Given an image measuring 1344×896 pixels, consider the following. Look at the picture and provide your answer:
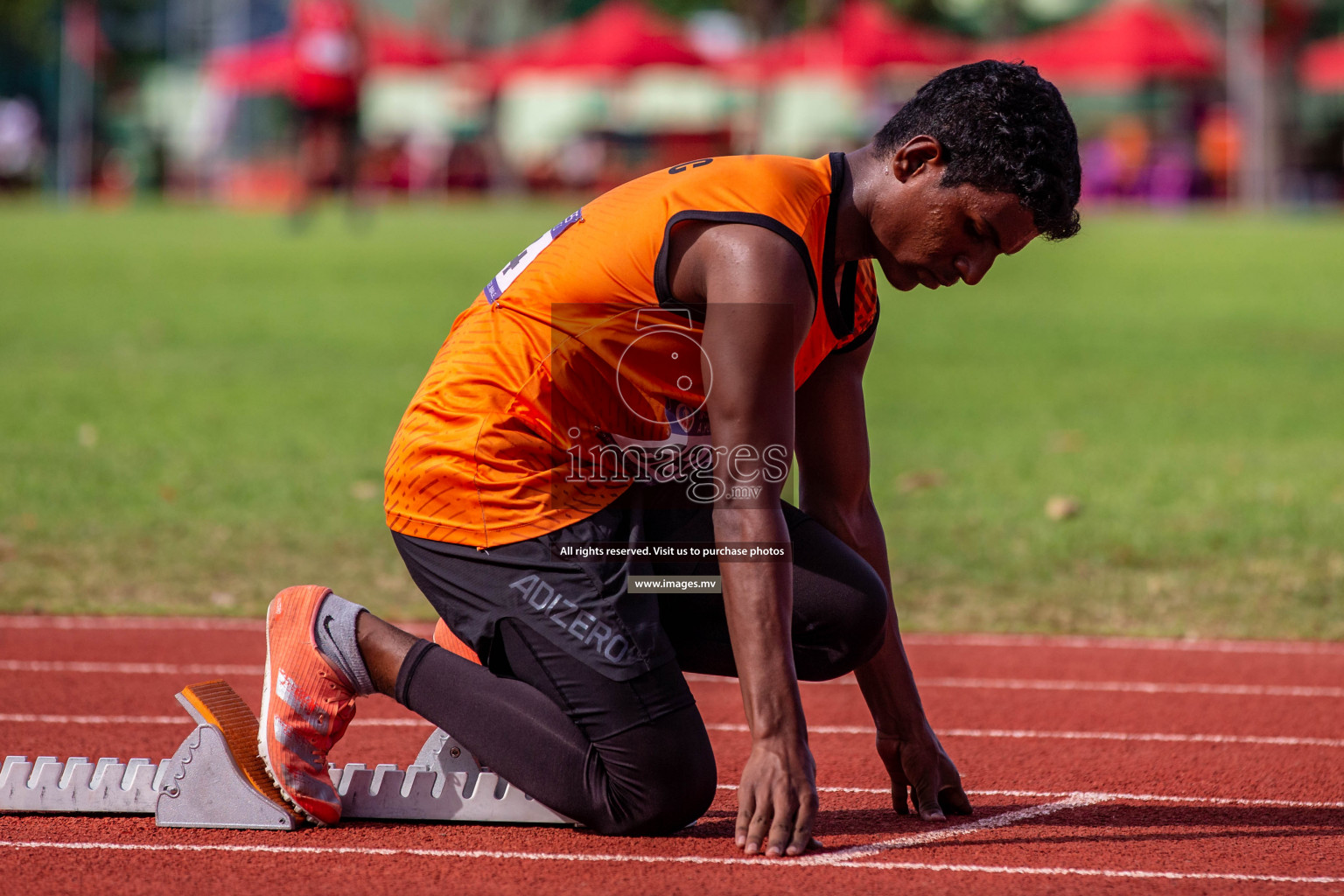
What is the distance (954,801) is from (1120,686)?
1647 mm

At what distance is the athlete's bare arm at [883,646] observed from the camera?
11.3 feet

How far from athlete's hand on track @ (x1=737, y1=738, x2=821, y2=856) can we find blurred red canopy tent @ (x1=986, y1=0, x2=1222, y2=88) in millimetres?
30243

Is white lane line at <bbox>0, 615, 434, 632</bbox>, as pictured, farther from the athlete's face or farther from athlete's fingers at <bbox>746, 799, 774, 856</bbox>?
the athlete's face

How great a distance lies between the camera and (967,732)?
4.41 metres

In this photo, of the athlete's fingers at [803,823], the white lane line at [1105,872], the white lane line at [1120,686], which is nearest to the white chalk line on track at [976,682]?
the white lane line at [1120,686]

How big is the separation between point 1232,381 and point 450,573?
9808mm

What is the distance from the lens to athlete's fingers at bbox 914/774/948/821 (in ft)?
11.3

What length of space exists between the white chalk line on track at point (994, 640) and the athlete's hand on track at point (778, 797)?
8.62 ft

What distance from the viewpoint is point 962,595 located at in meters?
6.21

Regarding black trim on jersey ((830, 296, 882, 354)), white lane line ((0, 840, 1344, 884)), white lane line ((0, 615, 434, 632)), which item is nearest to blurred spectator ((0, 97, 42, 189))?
white lane line ((0, 615, 434, 632))

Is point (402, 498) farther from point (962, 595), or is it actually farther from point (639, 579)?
point (962, 595)

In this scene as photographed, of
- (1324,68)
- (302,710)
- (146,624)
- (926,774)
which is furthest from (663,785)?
(1324,68)

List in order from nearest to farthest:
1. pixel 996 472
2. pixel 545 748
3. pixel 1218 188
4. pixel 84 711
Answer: pixel 545 748, pixel 84 711, pixel 996 472, pixel 1218 188

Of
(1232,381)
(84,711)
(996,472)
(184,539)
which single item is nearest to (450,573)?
(84,711)
